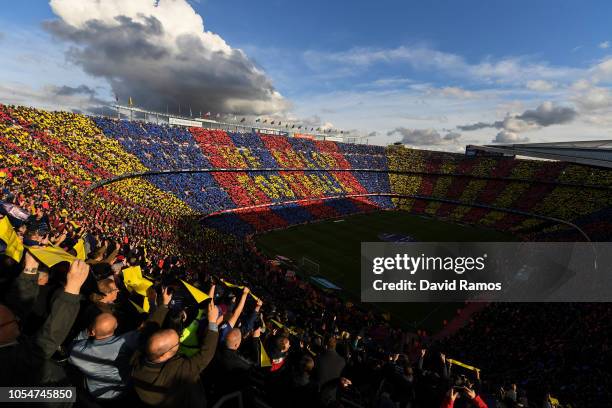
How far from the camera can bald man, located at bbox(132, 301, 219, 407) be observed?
314 cm

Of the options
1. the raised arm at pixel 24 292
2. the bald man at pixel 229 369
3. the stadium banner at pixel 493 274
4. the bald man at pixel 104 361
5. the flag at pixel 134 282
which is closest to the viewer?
the bald man at pixel 104 361

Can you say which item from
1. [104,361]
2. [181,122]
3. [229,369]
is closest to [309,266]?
[229,369]

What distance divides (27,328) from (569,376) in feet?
67.6

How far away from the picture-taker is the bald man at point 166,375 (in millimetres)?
3141

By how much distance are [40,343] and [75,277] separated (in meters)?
0.70

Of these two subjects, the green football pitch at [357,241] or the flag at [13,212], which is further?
the green football pitch at [357,241]

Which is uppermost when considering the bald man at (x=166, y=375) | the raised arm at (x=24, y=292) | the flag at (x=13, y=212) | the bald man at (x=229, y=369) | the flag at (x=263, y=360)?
the flag at (x=13, y=212)

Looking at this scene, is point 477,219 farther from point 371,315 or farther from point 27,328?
point 27,328

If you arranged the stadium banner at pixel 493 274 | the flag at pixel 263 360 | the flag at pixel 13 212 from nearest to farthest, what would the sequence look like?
the flag at pixel 263 360, the flag at pixel 13 212, the stadium banner at pixel 493 274

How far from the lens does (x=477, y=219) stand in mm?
55469

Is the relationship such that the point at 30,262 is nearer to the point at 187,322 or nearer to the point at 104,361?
the point at 104,361

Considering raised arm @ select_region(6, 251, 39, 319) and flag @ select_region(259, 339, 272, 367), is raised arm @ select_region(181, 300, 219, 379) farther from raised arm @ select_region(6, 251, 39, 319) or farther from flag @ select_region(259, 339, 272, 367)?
raised arm @ select_region(6, 251, 39, 319)

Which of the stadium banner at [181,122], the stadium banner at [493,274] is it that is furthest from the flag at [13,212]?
the stadium banner at [181,122]

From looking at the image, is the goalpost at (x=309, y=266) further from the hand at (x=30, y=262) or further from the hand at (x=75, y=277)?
the hand at (x=75, y=277)
